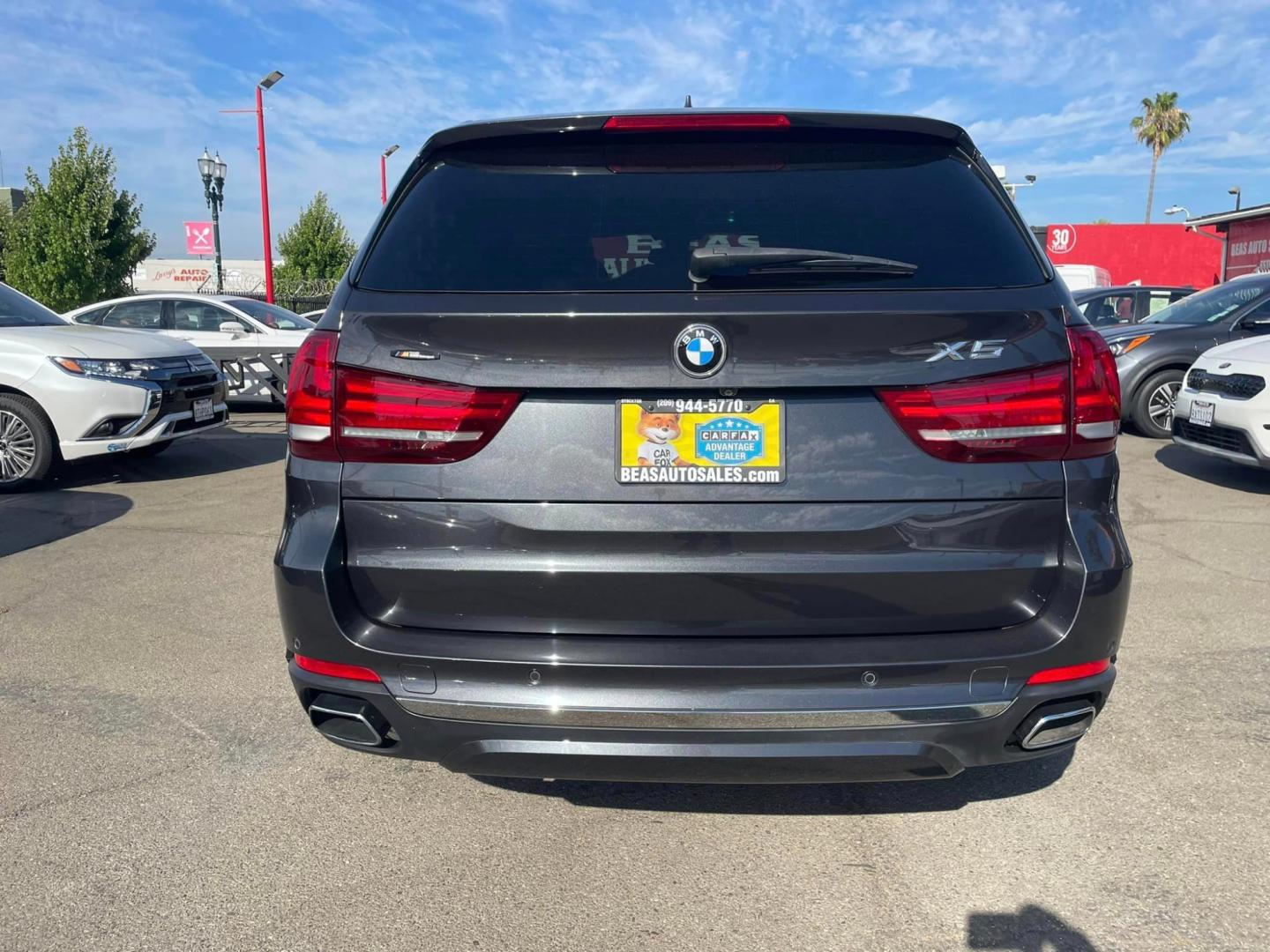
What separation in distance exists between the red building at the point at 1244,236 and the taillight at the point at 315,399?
27.7 m

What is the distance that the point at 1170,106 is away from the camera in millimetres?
59594

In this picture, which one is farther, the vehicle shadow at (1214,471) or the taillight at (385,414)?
the vehicle shadow at (1214,471)

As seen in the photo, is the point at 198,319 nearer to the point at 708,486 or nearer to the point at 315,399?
the point at 315,399

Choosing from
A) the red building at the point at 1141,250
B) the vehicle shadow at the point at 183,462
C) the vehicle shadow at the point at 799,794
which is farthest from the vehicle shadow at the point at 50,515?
the red building at the point at 1141,250

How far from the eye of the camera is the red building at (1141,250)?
36000 mm

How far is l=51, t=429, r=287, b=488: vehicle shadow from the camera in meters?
8.28

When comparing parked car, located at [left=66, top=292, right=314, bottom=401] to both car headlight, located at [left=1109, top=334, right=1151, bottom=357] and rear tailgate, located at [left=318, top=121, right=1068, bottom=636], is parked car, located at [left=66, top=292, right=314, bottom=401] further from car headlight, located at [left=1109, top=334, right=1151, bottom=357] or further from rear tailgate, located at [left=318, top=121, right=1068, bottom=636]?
rear tailgate, located at [left=318, top=121, right=1068, bottom=636]

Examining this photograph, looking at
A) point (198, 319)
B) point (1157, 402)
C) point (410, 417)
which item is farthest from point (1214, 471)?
point (198, 319)

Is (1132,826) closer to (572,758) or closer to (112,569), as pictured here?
(572,758)

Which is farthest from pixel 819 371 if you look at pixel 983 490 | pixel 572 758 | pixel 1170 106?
pixel 1170 106

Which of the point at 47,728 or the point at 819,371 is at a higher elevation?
the point at 819,371

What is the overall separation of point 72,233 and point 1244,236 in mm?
31189

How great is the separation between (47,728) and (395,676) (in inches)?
78.6

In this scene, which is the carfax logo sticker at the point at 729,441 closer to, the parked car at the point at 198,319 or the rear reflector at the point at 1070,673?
the rear reflector at the point at 1070,673
